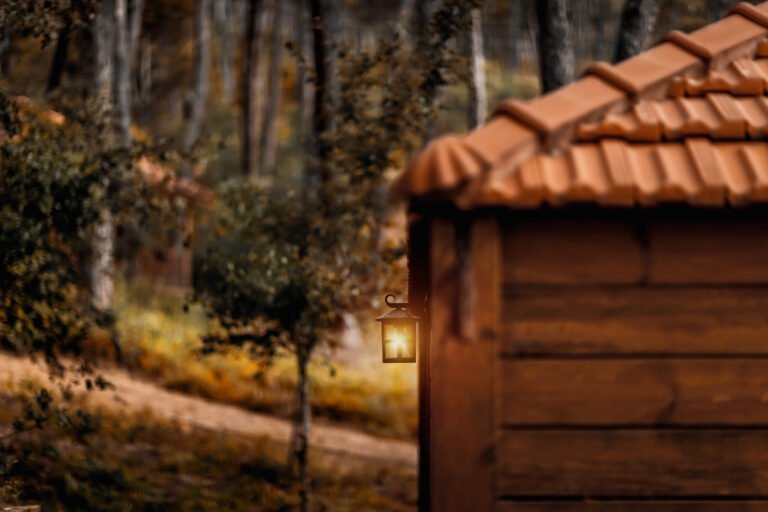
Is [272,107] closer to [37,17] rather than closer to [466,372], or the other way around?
[37,17]

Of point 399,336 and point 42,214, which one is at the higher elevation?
point 42,214

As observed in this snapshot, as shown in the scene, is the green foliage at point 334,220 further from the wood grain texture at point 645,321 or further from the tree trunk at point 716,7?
the tree trunk at point 716,7

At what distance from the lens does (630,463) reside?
14.8ft

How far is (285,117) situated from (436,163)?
35.8m

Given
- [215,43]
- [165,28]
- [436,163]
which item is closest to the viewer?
[436,163]

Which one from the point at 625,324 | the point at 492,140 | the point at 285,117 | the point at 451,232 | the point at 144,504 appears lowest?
the point at 144,504

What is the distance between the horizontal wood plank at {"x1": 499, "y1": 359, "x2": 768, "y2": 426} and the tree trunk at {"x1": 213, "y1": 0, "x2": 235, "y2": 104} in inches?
1305

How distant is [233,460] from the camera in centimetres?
1403

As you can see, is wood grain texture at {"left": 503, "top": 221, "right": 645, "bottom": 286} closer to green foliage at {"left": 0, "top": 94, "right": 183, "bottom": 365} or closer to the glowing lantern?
the glowing lantern

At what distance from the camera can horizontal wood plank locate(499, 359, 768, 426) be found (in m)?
4.49

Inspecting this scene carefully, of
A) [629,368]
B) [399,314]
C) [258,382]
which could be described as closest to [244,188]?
[258,382]

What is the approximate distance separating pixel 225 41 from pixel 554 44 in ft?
85.7

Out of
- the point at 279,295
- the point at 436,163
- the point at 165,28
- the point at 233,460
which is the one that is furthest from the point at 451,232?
the point at 165,28

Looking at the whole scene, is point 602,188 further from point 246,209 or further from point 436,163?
point 246,209
